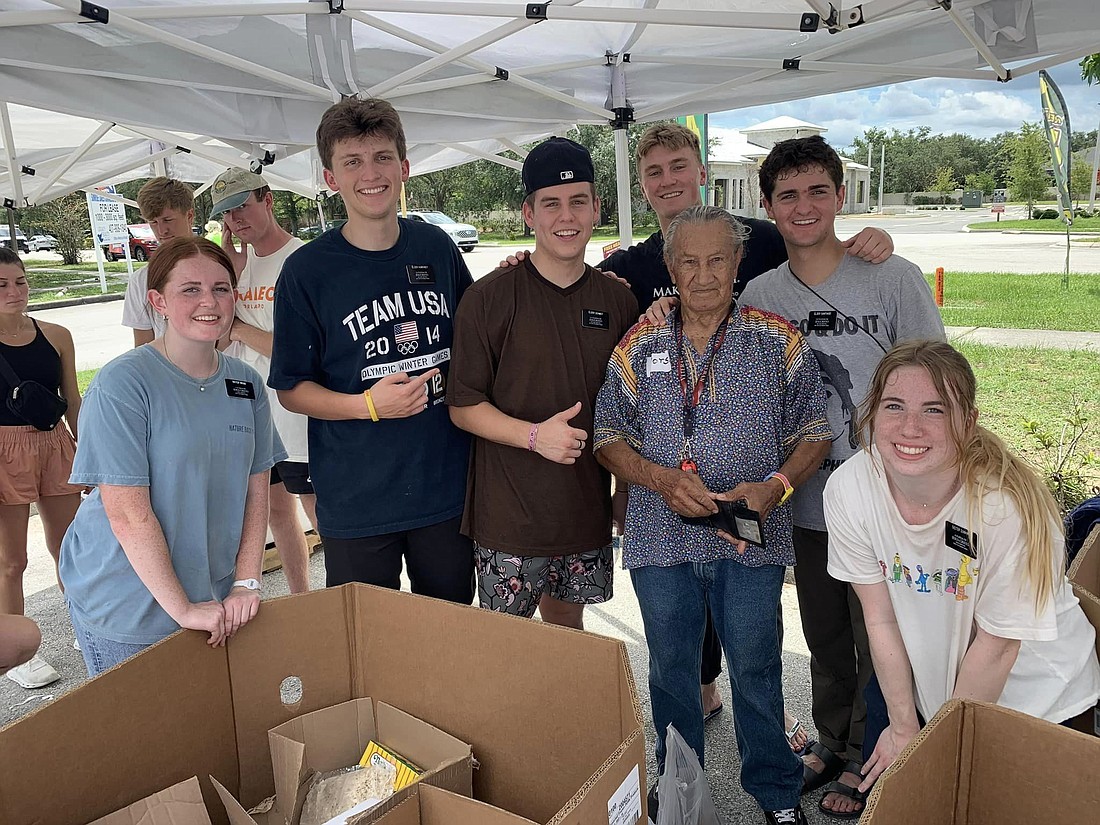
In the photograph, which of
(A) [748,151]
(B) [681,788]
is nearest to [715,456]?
(B) [681,788]

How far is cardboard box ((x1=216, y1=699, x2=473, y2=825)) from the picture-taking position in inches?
55.4

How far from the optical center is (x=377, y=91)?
370 cm

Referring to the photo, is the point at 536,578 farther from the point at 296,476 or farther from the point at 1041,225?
the point at 1041,225

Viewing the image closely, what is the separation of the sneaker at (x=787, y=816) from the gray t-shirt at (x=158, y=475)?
1477 mm

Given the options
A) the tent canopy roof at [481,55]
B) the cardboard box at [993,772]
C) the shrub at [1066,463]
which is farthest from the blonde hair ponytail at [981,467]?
the shrub at [1066,463]

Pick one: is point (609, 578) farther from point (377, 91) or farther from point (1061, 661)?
point (377, 91)

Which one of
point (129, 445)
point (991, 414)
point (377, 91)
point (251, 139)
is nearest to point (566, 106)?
point (377, 91)

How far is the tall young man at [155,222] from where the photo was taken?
3246mm

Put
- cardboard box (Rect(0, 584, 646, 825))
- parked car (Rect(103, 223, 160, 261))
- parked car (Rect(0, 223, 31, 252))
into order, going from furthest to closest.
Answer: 1. parked car (Rect(103, 223, 160, 261))
2. parked car (Rect(0, 223, 31, 252))
3. cardboard box (Rect(0, 584, 646, 825))

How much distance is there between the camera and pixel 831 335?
6.84 feet

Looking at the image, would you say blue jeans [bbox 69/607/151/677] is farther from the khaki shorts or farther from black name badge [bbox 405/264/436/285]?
the khaki shorts

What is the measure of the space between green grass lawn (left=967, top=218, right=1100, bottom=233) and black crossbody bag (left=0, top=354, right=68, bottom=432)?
76.6ft

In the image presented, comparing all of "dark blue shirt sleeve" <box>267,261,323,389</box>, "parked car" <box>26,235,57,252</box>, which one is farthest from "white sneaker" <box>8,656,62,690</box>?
"parked car" <box>26,235,57,252</box>

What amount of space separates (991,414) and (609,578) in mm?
5479
